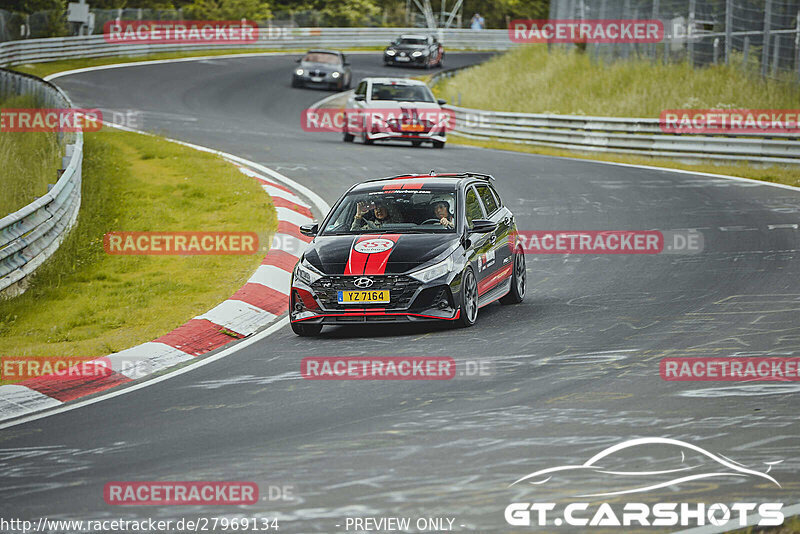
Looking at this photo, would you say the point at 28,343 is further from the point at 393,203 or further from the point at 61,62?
the point at 61,62

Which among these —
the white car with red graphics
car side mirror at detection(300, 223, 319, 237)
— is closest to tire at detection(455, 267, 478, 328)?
car side mirror at detection(300, 223, 319, 237)

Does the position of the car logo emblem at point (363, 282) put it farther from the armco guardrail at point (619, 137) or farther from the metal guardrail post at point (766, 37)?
the metal guardrail post at point (766, 37)

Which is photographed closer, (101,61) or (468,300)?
(468,300)

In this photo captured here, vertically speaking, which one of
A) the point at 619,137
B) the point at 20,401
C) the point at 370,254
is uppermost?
the point at 370,254

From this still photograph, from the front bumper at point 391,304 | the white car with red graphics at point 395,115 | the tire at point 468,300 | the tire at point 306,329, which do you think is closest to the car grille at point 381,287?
the front bumper at point 391,304

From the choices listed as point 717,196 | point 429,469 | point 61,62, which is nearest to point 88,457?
point 429,469

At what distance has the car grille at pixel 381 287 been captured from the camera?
33.6ft

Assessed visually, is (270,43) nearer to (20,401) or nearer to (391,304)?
(391,304)

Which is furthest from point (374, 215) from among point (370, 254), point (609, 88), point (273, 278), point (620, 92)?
point (609, 88)

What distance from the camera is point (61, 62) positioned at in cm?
4659

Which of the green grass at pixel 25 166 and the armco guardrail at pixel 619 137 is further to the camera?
the armco guardrail at pixel 619 137

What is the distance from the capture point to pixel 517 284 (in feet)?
39.8

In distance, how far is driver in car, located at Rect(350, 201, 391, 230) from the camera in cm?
1135

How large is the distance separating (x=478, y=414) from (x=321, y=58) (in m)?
38.4
